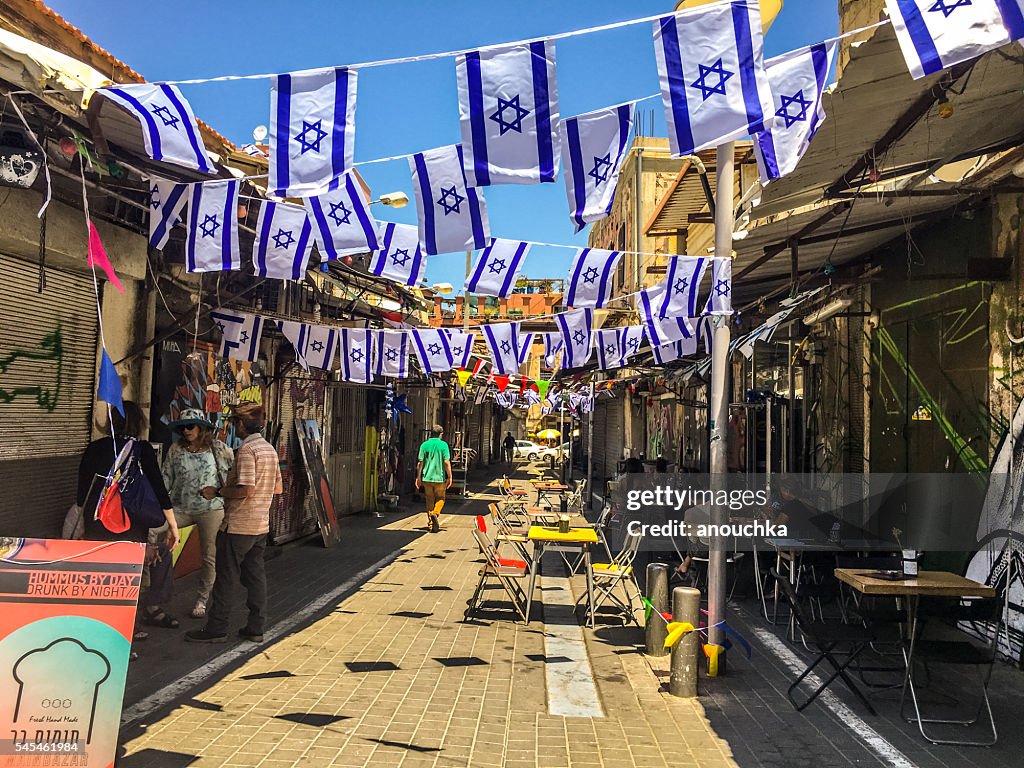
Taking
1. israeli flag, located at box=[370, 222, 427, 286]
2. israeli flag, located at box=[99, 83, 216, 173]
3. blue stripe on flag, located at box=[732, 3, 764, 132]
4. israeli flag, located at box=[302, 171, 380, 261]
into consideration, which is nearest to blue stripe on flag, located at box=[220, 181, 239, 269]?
israeli flag, located at box=[302, 171, 380, 261]

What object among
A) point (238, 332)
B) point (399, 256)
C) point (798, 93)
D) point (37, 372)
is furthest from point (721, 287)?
point (37, 372)

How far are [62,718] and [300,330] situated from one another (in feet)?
22.1

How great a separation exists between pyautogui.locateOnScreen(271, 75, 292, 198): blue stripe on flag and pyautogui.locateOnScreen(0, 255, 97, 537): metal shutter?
309 centimetres

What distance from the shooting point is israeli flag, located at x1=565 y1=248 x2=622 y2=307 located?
8.73m

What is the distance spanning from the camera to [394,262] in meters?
8.59

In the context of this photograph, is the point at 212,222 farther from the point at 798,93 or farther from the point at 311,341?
the point at 798,93

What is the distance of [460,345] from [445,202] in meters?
5.68

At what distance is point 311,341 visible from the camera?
1038 centimetres

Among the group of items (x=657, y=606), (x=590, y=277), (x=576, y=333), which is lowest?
(x=657, y=606)

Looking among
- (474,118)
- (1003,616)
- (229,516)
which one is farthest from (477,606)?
(474,118)

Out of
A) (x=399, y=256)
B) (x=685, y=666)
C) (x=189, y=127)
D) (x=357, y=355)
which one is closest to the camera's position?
(x=189, y=127)

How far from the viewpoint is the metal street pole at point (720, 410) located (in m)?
6.50

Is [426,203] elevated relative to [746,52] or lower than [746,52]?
lower

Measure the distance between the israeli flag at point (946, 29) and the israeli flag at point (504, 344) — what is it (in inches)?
300
